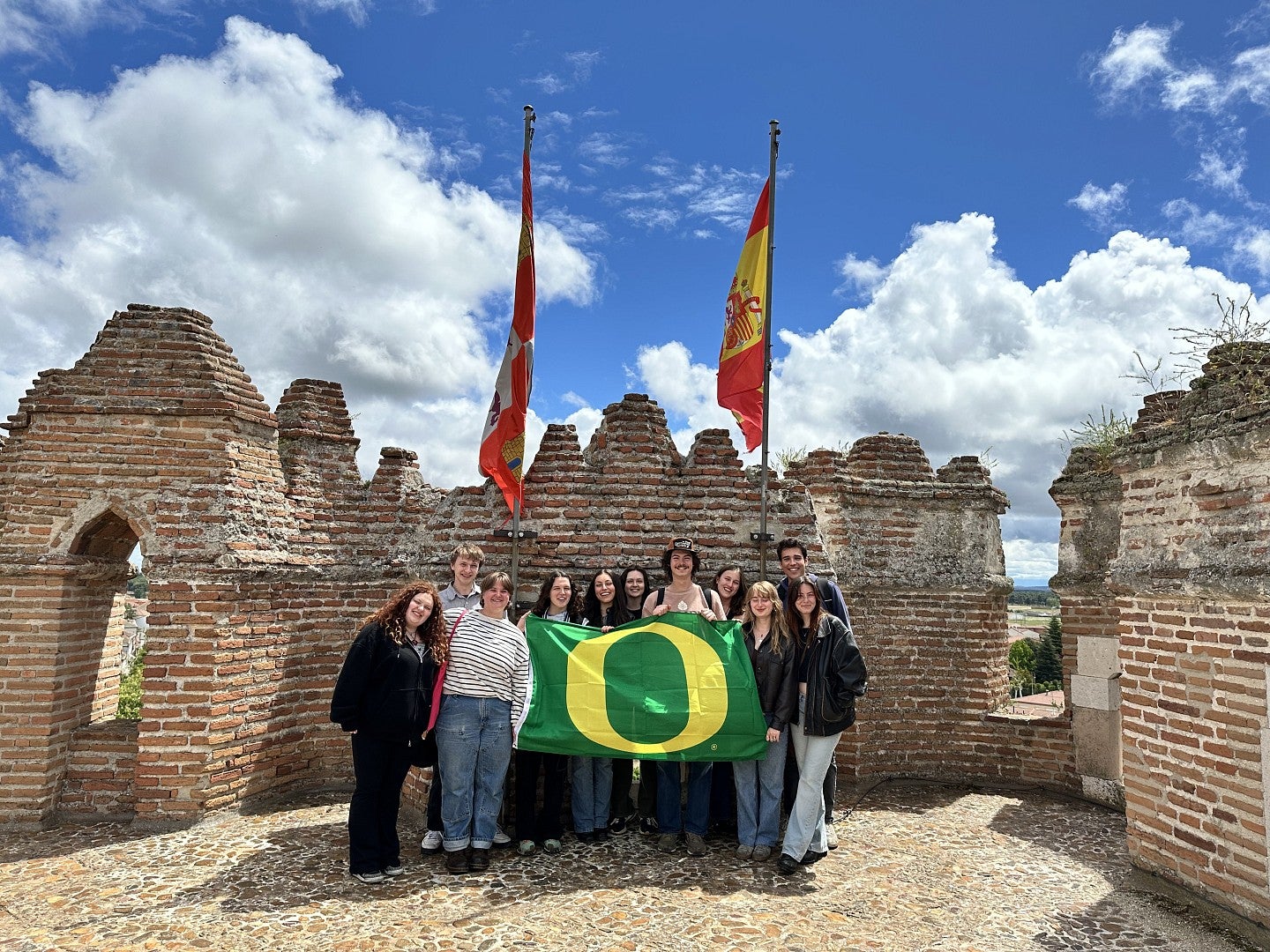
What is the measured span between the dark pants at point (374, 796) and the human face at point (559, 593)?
150 cm

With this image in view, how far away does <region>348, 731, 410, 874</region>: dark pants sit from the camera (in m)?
5.36

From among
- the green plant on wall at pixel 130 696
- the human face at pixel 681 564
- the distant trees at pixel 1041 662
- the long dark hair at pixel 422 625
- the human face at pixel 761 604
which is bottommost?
the distant trees at pixel 1041 662

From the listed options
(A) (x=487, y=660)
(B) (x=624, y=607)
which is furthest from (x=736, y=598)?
(A) (x=487, y=660)

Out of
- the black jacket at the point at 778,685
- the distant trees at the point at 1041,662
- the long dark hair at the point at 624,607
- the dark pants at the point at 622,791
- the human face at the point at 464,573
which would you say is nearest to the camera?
the black jacket at the point at 778,685

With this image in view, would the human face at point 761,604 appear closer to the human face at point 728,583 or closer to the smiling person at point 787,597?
the smiling person at point 787,597

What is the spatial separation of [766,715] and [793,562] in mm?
1236

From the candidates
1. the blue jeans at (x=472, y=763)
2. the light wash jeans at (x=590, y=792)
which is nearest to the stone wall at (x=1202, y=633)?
the light wash jeans at (x=590, y=792)

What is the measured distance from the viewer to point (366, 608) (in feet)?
26.5

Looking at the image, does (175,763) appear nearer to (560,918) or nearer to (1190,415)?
(560,918)

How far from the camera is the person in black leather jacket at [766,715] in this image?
5625 millimetres

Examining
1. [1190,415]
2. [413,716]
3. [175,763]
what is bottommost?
[175,763]

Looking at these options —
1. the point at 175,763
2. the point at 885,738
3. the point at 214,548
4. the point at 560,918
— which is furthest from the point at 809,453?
the point at 175,763

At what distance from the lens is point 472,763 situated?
549 cm

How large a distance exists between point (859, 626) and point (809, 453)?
83.9 inches
